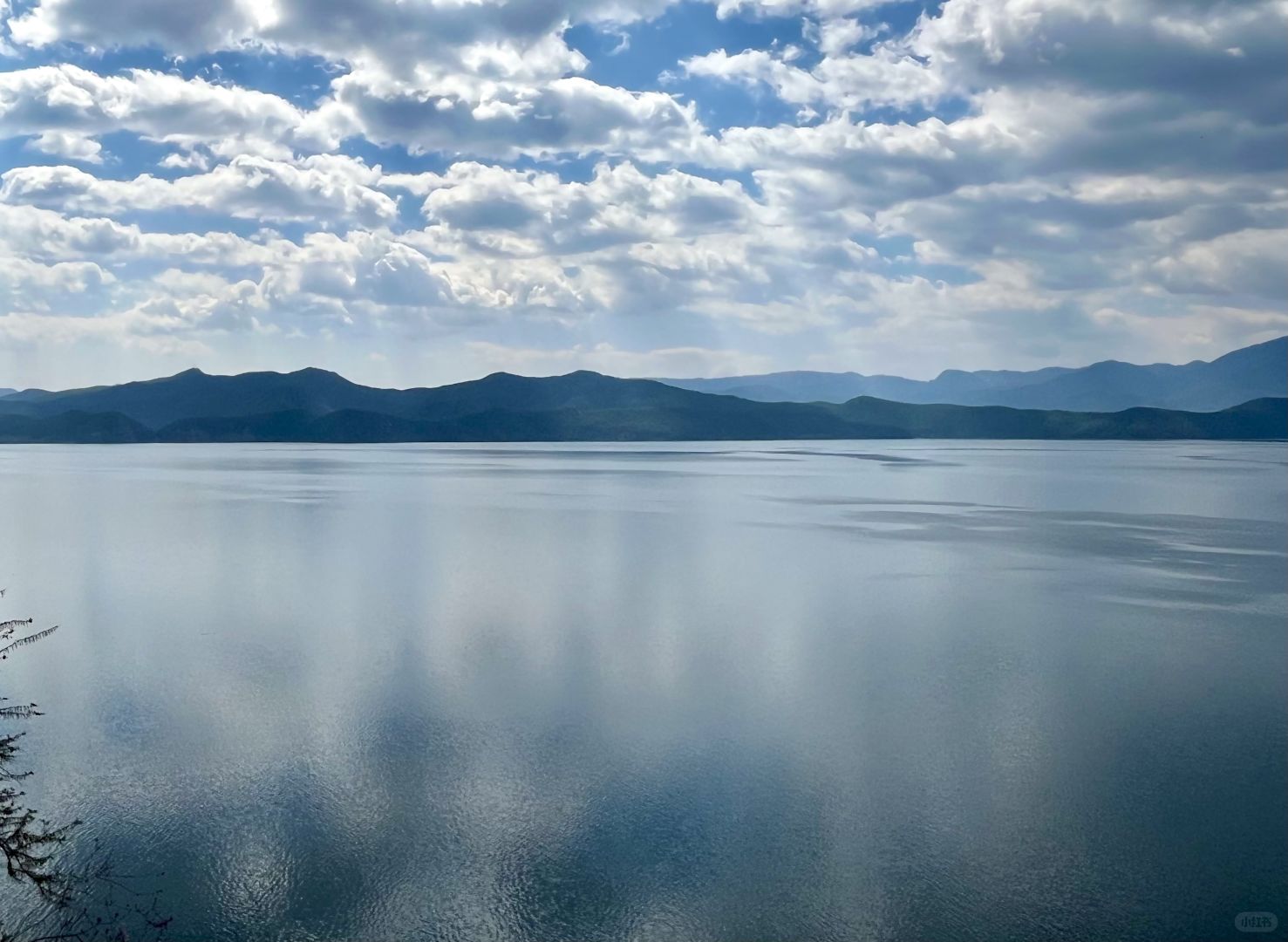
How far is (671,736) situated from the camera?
14.1m

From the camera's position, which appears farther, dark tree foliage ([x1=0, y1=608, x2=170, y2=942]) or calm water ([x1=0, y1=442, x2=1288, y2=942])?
calm water ([x1=0, y1=442, x2=1288, y2=942])

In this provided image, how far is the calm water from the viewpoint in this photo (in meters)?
9.62

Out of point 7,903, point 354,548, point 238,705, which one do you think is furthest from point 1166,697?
point 354,548

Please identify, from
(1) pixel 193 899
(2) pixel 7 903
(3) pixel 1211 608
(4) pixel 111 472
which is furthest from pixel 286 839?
(4) pixel 111 472

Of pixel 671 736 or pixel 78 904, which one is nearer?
pixel 78 904

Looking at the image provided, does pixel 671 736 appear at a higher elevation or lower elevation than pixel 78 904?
higher

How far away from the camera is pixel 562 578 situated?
2827 cm

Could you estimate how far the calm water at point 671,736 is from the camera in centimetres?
962

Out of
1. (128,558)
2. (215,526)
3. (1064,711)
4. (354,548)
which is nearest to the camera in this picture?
(1064,711)

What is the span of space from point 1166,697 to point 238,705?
15190 mm

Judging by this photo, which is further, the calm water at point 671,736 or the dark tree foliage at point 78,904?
the calm water at point 671,736

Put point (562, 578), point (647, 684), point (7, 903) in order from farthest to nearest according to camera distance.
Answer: point (562, 578), point (647, 684), point (7, 903)

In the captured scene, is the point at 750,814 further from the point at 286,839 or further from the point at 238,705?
the point at 238,705

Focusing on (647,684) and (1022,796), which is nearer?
(1022,796)
